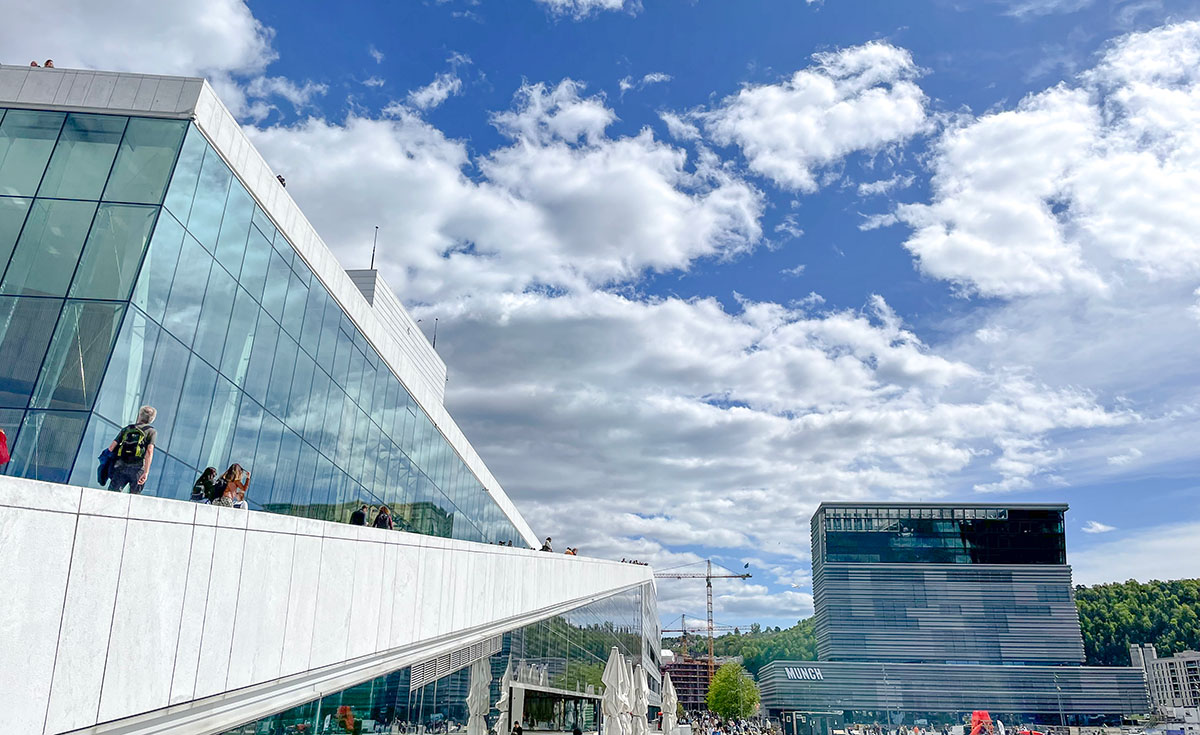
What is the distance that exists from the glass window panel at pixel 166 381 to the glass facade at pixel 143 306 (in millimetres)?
31

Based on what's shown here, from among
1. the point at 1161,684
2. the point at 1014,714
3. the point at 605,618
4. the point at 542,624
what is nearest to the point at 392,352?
the point at 542,624

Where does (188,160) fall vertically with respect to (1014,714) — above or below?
above

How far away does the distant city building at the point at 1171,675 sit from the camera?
141200mm

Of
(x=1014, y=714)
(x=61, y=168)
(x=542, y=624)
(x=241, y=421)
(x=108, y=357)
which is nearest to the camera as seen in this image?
(x=108, y=357)

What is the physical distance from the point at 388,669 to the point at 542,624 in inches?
567

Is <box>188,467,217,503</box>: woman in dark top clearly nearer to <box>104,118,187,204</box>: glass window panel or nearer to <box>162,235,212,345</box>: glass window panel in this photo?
<box>162,235,212,345</box>: glass window panel

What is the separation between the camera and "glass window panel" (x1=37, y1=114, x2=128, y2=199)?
13.8 m

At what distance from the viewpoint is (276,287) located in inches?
727

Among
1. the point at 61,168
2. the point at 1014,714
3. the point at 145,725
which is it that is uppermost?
the point at 61,168

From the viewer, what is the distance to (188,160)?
47.5 ft

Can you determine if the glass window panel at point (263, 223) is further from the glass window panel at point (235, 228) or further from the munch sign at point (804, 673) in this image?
the munch sign at point (804, 673)

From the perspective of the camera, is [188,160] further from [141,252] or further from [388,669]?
[388,669]

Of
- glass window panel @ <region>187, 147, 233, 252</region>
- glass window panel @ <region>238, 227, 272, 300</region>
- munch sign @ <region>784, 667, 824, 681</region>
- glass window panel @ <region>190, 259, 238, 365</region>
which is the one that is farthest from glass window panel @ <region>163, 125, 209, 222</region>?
munch sign @ <region>784, 667, 824, 681</region>

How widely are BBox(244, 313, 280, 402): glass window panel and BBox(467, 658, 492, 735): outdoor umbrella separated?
857 cm
